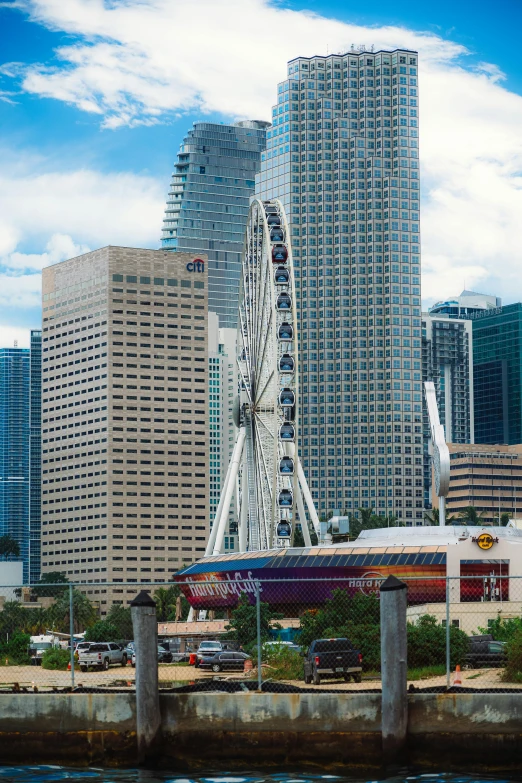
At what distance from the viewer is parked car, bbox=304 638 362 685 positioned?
4547 centimetres

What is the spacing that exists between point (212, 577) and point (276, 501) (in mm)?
28451

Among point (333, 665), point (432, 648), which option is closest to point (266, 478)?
point (432, 648)

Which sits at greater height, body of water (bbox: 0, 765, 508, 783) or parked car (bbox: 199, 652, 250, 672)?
parked car (bbox: 199, 652, 250, 672)

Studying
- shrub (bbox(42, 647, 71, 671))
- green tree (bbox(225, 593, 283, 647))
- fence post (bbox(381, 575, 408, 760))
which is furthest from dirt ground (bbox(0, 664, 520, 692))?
green tree (bbox(225, 593, 283, 647))

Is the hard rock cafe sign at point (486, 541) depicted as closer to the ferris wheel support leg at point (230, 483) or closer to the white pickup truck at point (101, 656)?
the ferris wheel support leg at point (230, 483)

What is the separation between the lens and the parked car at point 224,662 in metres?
58.0

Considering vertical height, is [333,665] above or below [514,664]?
below

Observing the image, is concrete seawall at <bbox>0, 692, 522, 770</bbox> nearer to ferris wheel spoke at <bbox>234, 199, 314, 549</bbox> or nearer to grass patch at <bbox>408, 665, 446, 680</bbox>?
grass patch at <bbox>408, 665, 446, 680</bbox>

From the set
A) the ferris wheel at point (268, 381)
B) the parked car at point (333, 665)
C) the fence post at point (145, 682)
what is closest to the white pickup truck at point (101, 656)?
the parked car at point (333, 665)

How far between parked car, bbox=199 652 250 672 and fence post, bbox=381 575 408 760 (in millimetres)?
20730

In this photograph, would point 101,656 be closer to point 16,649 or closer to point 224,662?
point 16,649

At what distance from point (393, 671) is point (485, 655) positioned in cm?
1481

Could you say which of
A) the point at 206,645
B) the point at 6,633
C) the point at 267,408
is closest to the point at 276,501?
the point at 267,408

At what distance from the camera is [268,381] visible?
142m
